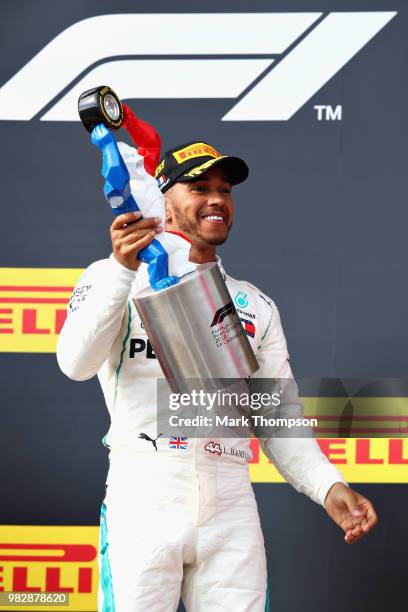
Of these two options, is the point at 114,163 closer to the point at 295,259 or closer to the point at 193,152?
the point at 193,152

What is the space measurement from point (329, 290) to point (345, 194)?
265 mm

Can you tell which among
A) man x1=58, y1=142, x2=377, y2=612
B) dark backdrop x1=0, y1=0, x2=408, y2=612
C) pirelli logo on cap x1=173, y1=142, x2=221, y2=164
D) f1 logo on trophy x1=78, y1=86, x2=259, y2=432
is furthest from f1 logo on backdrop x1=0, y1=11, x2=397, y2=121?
f1 logo on trophy x1=78, y1=86, x2=259, y2=432

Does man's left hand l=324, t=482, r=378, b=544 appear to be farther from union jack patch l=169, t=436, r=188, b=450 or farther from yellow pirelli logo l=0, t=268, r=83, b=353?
yellow pirelli logo l=0, t=268, r=83, b=353

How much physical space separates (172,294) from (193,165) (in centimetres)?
53

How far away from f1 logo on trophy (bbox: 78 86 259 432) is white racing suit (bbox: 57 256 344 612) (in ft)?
0.24

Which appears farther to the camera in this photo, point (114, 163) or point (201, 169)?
point (201, 169)

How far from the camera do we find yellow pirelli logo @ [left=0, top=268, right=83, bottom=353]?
236cm

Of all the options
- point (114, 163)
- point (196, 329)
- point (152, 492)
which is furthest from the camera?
point (152, 492)

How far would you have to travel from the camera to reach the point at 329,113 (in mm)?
2334

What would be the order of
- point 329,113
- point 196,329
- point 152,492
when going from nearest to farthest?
point 196,329 → point 152,492 → point 329,113

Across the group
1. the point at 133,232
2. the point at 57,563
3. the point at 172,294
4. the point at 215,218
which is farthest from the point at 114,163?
the point at 57,563

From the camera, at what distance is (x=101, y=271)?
141cm

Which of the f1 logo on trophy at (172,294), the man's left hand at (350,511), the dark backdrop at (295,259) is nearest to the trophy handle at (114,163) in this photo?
the f1 logo on trophy at (172,294)

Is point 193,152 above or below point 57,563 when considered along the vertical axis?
above
